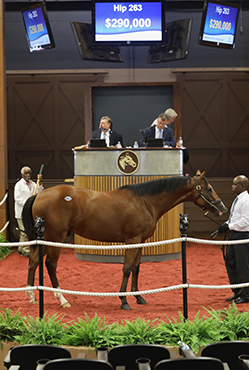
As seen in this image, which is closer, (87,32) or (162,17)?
(162,17)

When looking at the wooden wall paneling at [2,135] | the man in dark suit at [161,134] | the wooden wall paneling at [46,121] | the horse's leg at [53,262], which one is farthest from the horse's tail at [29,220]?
the wooden wall paneling at [46,121]

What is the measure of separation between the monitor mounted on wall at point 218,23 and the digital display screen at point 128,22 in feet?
2.89

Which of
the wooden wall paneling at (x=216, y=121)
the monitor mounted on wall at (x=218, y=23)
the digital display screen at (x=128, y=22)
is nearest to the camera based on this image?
the monitor mounted on wall at (x=218, y=23)

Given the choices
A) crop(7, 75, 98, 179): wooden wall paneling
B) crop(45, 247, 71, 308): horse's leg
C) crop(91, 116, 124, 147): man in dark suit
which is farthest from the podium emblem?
crop(7, 75, 98, 179): wooden wall paneling

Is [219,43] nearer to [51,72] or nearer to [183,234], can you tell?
[51,72]

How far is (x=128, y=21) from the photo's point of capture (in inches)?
353

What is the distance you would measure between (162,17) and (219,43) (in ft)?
4.21

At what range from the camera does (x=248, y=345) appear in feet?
7.93

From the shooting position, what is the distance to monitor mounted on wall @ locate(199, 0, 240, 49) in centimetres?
870

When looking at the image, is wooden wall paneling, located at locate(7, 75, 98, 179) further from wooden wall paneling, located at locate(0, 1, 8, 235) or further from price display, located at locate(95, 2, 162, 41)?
price display, located at locate(95, 2, 162, 41)

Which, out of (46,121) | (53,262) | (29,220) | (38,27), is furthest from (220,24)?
(53,262)

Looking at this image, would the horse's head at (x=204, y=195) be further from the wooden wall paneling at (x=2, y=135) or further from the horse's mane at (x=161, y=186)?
the wooden wall paneling at (x=2, y=135)

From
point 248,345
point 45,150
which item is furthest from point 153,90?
point 248,345

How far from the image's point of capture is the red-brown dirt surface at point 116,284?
4.73m
